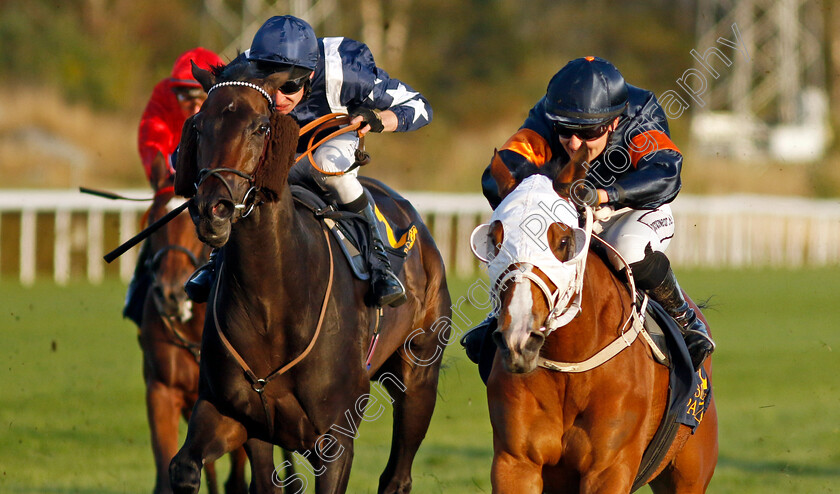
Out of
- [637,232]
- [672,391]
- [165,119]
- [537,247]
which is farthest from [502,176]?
[165,119]

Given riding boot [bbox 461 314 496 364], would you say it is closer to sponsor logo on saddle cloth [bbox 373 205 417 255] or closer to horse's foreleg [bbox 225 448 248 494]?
sponsor logo on saddle cloth [bbox 373 205 417 255]

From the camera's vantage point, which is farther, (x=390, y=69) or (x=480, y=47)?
(x=480, y=47)

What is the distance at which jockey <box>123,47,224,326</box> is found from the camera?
6.49 m

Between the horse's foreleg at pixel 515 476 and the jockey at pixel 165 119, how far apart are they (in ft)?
10.2

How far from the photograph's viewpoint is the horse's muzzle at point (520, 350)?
3.31 m

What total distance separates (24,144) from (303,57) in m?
20.1

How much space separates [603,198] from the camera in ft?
12.5

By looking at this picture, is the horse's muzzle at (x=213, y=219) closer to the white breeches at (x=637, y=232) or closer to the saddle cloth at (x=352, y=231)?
the saddle cloth at (x=352, y=231)

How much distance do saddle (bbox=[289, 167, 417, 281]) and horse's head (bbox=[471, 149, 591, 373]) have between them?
1419mm

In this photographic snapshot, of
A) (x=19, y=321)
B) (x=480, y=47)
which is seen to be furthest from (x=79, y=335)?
(x=480, y=47)

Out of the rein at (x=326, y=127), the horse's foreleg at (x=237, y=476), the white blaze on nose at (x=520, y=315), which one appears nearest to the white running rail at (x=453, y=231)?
the horse's foreleg at (x=237, y=476)

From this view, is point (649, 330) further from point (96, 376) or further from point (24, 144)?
point (24, 144)

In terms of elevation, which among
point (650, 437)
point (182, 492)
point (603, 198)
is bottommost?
point (182, 492)

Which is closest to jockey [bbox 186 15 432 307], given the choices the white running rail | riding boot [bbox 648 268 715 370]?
riding boot [bbox 648 268 715 370]
